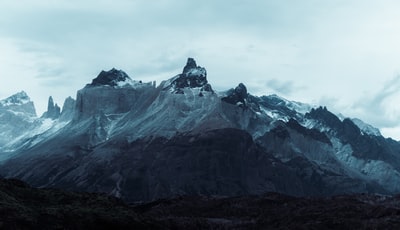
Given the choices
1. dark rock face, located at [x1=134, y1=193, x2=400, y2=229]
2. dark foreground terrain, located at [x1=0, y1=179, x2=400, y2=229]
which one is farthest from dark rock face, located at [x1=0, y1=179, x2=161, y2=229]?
dark rock face, located at [x1=134, y1=193, x2=400, y2=229]

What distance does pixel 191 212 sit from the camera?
102 meters

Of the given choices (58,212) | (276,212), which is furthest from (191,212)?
(58,212)

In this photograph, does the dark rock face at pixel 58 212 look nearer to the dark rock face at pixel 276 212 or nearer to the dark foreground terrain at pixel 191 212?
the dark foreground terrain at pixel 191 212

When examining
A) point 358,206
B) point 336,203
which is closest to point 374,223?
point 358,206

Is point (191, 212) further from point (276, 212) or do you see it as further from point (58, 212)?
point (58, 212)

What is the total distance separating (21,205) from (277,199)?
53377 millimetres

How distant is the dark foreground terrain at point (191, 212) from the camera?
61.9 m

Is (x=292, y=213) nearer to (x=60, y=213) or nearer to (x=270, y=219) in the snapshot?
(x=270, y=219)

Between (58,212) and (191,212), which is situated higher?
(58,212)

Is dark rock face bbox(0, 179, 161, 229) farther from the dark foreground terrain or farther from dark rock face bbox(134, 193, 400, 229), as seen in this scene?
dark rock face bbox(134, 193, 400, 229)

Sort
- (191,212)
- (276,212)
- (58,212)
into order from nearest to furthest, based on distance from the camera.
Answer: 1. (58,212)
2. (276,212)
3. (191,212)

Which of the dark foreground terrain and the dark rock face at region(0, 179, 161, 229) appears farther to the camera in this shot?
the dark foreground terrain

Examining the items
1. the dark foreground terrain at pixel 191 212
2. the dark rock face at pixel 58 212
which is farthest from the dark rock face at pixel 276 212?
the dark rock face at pixel 58 212

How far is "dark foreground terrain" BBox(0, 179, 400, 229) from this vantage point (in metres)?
61.9
